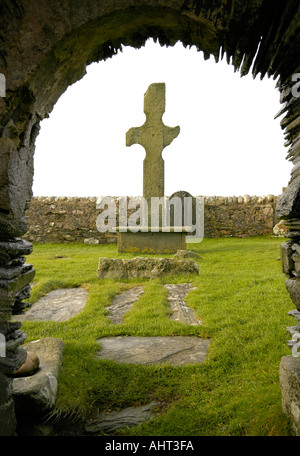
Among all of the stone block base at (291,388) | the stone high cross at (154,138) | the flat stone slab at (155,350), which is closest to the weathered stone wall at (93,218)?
the stone high cross at (154,138)

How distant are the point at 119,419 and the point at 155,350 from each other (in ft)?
3.73

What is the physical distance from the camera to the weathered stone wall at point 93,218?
13930mm

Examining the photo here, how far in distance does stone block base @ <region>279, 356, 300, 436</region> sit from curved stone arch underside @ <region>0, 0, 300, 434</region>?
0.83 m

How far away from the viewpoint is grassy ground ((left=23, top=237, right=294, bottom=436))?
2.37 meters

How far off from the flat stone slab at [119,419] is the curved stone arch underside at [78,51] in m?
0.53

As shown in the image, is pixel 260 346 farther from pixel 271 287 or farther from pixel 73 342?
pixel 271 287

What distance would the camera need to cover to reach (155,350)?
3.56 meters

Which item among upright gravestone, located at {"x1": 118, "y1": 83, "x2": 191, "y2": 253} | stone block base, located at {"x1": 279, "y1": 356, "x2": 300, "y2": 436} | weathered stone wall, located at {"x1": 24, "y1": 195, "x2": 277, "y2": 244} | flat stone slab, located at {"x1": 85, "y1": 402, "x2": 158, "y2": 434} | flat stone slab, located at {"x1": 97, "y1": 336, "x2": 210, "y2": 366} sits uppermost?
upright gravestone, located at {"x1": 118, "y1": 83, "x2": 191, "y2": 253}

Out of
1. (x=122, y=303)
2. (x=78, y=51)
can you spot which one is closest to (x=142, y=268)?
(x=122, y=303)

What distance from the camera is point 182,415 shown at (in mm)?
2430

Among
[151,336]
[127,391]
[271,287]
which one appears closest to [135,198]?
[271,287]

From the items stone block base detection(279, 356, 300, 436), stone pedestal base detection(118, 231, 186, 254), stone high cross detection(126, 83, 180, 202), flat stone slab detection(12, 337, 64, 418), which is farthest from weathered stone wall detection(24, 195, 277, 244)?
stone block base detection(279, 356, 300, 436)

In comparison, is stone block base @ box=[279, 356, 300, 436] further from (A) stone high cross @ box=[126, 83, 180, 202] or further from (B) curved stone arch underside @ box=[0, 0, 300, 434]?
(A) stone high cross @ box=[126, 83, 180, 202]

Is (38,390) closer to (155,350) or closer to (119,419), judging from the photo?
(119,419)
